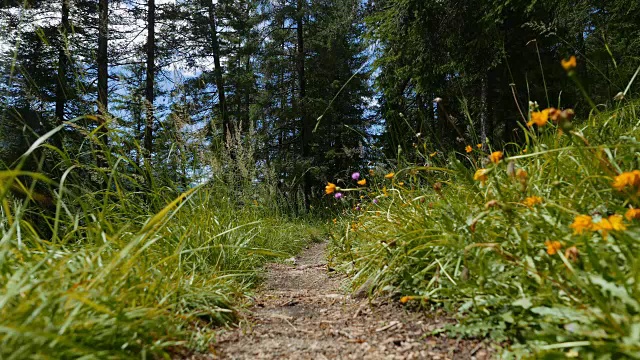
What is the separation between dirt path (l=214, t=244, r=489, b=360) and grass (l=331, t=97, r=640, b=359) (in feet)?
0.29

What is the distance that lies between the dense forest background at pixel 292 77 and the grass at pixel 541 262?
1.25 feet

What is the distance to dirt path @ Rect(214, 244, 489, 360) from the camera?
3.32 feet

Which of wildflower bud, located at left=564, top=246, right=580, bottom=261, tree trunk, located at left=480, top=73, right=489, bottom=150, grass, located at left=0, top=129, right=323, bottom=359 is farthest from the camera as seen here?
tree trunk, located at left=480, top=73, right=489, bottom=150

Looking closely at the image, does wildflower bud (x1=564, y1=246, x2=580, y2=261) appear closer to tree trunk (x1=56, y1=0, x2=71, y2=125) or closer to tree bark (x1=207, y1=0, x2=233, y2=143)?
tree trunk (x1=56, y1=0, x2=71, y2=125)

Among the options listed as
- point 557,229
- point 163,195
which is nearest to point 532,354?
point 557,229

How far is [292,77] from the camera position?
12.1 m

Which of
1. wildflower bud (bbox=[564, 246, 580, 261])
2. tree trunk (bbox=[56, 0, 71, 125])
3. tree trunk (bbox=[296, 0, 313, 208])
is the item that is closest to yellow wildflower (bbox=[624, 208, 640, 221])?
wildflower bud (bbox=[564, 246, 580, 261])

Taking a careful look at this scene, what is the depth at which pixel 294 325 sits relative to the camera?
4.41 ft

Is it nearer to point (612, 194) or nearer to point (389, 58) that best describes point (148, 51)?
point (389, 58)

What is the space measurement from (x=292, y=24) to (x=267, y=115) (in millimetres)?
3361

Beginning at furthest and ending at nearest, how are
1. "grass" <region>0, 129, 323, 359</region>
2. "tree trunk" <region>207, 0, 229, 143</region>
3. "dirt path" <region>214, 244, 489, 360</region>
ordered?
"tree trunk" <region>207, 0, 229, 143</region> → "dirt path" <region>214, 244, 489, 360</region> → "grass" <region>0, 129, 323, 359</region>

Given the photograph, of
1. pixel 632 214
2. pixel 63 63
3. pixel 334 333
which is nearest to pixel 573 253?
pixel 632 214

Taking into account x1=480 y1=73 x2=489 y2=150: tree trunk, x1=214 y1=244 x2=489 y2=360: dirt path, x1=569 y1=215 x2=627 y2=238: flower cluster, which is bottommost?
x1=214 y1=244 x2=489 y2=360: dirt path

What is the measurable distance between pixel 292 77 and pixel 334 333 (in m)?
11.8
